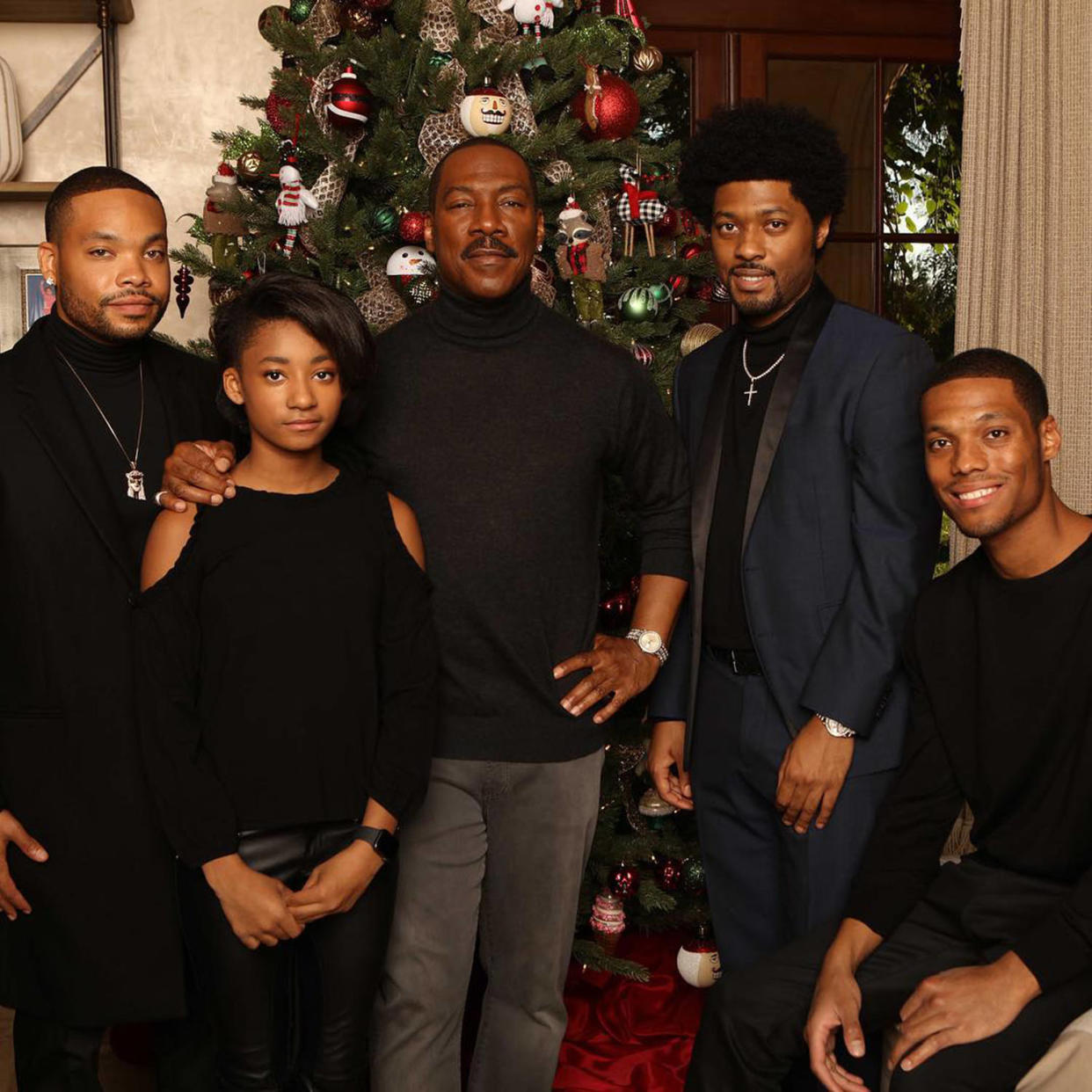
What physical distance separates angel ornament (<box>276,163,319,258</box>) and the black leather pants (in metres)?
1.48

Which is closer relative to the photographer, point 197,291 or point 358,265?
point 358,265

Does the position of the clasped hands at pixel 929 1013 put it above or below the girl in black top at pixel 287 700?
below

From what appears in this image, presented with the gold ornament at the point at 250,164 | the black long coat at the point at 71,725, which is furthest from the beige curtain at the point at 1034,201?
the black long coat at the point at 71,725

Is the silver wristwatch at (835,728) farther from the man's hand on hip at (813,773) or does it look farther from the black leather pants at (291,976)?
the black leather pants at (291,976)

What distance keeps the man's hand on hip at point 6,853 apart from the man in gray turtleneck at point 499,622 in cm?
60

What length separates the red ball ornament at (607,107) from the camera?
289 centimetres

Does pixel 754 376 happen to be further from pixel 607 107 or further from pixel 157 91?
pixel 157 91

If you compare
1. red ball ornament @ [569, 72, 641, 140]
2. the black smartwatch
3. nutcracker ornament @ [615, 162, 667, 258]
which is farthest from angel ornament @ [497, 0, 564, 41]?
the black smartwatch

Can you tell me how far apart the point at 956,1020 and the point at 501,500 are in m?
1.07

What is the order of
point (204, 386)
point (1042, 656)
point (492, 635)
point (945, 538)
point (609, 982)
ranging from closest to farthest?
point (1042, 656), point (492, 635), point (204, 386), point (609, 982), point (945, 538)

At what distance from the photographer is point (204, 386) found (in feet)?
7.50

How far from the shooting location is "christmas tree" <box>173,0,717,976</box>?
284cm

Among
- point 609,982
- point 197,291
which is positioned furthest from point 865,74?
point 609,982

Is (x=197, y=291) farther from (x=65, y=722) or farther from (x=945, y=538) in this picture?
(x=945, y=538)
